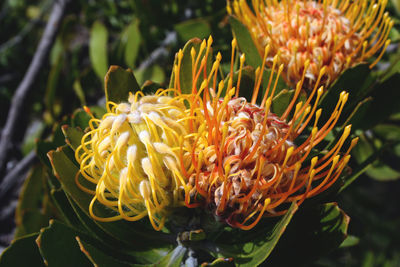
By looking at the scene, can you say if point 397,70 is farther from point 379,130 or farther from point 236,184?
point 379,130

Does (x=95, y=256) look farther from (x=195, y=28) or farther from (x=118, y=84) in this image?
(x=195, y=28)

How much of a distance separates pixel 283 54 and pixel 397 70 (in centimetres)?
28

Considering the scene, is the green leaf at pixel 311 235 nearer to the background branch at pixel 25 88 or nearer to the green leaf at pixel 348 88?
the green leaf at pixel 348 88

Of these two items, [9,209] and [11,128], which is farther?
[9,209]

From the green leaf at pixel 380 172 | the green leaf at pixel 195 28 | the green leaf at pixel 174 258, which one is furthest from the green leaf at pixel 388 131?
the green leaf at pixel 174 258

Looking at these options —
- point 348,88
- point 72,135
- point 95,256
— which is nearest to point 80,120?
point 72,135

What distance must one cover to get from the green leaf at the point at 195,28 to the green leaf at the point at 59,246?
0.81 metres

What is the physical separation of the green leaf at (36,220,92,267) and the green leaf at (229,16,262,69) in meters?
0.55

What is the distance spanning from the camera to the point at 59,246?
740mm

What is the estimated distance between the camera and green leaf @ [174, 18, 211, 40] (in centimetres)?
131

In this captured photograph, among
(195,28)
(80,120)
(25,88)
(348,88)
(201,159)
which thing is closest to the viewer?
(201,159)

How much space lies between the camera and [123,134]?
2.34ft

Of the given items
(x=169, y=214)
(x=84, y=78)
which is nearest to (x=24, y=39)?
(x=84, y=78)

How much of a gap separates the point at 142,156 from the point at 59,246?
0.23m
